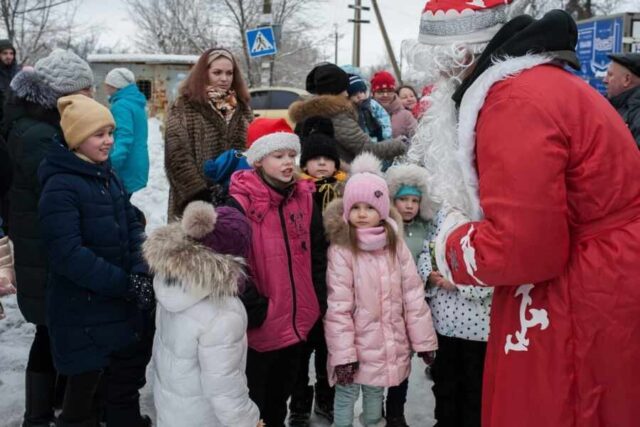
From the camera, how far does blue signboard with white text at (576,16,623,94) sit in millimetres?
11125

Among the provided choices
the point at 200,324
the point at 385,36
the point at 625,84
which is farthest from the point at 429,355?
the point at 385,36

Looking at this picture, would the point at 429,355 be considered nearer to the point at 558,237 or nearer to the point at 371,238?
the point at 371,238

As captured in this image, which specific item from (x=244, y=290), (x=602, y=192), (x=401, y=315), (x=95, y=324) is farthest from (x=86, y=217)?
(x=602, y=192)

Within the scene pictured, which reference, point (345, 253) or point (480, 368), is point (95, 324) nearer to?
point (345, 253)

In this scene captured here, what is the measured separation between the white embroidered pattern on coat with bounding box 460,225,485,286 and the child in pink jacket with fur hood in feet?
4.75

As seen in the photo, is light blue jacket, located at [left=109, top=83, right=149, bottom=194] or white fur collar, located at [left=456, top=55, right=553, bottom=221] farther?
light blue jacket, located at [left=109, top=83, right=149, bottom=194]

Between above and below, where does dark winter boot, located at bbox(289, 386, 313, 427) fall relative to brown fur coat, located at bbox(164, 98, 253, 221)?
below

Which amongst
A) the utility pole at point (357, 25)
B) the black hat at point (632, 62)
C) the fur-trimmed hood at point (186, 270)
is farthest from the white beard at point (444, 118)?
the utility pole at point (357, 25)

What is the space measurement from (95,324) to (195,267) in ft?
2.25

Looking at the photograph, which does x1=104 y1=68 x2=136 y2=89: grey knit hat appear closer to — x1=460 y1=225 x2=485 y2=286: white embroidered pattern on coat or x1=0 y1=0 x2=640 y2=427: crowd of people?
x1=0 y1=0 x2=640 y2=427: crowd of people

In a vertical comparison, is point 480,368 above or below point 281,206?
below

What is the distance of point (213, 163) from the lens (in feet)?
11.4

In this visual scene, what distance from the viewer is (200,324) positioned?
2477 mm

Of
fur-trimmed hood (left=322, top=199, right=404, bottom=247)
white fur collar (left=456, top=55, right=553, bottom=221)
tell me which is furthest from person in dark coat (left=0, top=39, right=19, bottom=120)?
white fur collar (left=456, top=55, right=553, bottom=221)
